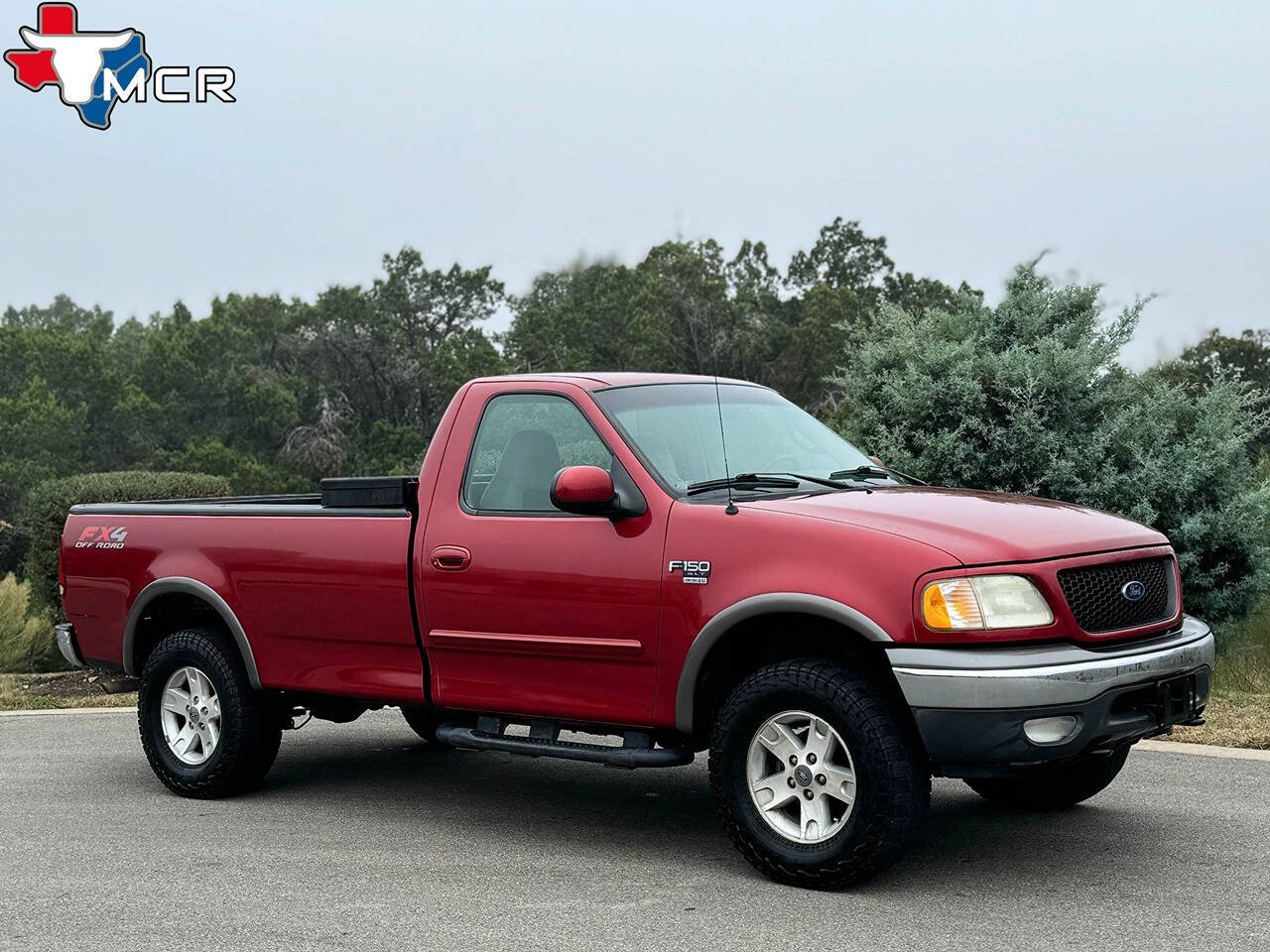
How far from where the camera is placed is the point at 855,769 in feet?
19.2

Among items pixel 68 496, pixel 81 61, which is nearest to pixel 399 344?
pixel 81 61

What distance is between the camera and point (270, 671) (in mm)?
7805

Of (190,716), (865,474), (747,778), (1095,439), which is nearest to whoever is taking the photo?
(747,778)

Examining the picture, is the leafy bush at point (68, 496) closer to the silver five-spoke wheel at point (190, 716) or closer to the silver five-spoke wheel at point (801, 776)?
the silver five-spoke wheel at point (190, 716)

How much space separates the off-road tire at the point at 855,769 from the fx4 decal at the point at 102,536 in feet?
12.8

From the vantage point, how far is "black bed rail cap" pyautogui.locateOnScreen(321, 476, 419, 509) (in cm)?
732

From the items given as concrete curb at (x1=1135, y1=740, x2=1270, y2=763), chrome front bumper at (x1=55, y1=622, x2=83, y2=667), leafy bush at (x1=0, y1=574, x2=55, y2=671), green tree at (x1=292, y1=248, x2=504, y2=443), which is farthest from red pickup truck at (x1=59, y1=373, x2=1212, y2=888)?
green tree at (x1=292, y1=248, x2=504, y2=443)

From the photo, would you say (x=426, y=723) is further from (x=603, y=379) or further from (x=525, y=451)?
(x=603, y=379)

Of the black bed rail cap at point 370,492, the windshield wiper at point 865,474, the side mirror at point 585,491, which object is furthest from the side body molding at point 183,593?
the windshield wiper at point 865,474

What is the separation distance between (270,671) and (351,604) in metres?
0.73

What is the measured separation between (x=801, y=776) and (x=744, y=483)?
131 centimetres

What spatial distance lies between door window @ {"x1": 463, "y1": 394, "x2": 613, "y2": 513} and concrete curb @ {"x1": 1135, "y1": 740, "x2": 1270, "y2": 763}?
3.83 metres

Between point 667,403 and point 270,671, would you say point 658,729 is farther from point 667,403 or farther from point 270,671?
point 270,671

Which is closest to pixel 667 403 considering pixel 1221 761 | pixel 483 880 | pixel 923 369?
pixel 483 880
